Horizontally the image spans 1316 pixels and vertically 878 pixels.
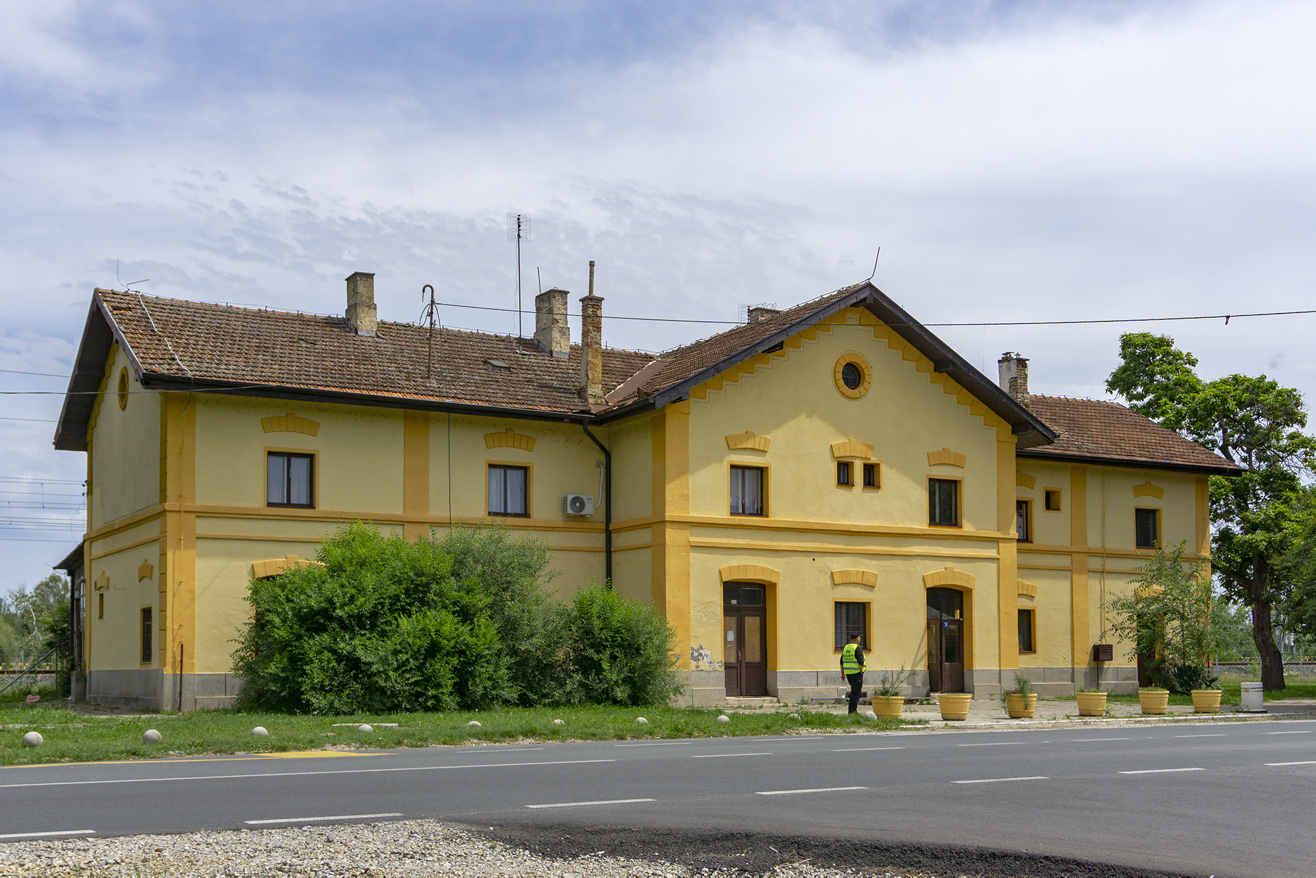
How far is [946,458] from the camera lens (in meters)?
30.4

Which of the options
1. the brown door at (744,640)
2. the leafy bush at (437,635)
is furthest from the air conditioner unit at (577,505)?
the brown door at (744,640)

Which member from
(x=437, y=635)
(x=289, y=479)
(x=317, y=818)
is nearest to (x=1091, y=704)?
(x=437, y=635)

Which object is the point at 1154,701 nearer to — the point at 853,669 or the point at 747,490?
the point at 853,669

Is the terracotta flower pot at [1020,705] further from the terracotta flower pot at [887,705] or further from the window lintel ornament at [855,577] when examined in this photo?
the window lintel ornament at [855,577]

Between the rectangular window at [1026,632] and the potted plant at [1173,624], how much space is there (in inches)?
94.3

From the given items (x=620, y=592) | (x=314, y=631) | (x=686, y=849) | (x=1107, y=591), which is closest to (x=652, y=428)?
(x=620, y=592)

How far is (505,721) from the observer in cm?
1973

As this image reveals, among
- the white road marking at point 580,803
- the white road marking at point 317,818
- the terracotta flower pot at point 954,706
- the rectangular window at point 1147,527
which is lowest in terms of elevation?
the terracotta flower pot at point 954,706

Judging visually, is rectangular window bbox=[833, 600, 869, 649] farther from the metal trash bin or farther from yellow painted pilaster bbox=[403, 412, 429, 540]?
yellow painted pilaster bbox=[403, 412, 429, 540]

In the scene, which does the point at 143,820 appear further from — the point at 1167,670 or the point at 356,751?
the point at 1167,670

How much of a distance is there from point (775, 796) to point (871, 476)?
63.8 feet

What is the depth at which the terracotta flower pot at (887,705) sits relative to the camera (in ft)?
74.6

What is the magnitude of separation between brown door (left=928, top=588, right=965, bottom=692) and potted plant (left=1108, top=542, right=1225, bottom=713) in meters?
5.50

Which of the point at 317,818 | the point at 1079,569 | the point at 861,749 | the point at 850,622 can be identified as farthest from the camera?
the point at 1079,569
